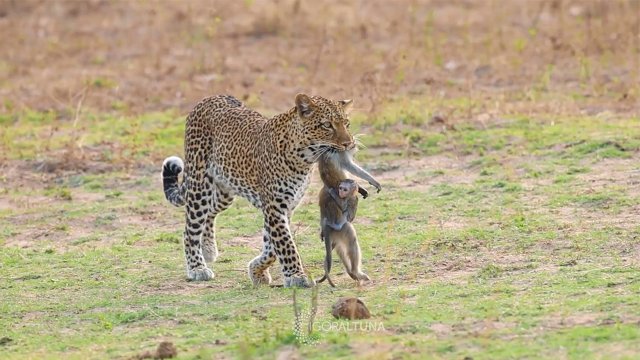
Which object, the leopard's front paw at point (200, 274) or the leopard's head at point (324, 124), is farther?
the leopard's front paw at point (200, 274)

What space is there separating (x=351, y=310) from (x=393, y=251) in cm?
278

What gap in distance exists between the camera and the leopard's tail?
1293cm

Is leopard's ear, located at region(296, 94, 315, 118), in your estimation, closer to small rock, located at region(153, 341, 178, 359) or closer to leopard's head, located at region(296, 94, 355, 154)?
leopard's head, located at region(296, 94, 355, 154)

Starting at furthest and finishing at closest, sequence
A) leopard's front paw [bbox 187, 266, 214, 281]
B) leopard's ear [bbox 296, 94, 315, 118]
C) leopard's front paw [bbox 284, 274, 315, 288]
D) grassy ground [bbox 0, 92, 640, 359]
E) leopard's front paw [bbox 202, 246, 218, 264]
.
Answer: leopard's front paw [bbox 202, 246, 218, 264]
leopard's front paw [bbox 187, 266, 214, 281]
leopard's front paw [bbox 284, 274, 315, 288]
leopard's ear [bbox 296, 94, 315, 118]
grassy ground [bbox 0, 92, 640, 359]

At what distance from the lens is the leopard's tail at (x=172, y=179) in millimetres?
12930

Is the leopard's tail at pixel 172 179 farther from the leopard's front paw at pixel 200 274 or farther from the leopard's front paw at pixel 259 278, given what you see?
the leopard's front paw at pixel 259 278

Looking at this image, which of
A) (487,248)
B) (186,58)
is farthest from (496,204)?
(186,58)

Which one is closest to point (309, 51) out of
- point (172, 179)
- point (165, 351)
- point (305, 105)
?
point (172, 179)

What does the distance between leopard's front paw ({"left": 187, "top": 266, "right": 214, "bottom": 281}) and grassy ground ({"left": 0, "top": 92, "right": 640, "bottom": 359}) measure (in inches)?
4.1

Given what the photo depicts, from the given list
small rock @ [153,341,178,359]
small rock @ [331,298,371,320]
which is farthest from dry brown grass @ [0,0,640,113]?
small rock @ [153,341,178,359]

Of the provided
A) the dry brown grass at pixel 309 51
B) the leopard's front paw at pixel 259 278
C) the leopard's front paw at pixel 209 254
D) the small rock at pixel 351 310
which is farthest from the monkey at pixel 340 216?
the dry brown grass at pixel 309 51

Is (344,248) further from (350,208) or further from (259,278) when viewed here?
(259,278)

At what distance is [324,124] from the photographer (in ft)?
36.1

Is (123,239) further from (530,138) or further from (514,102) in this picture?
(514,102)
